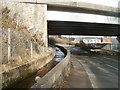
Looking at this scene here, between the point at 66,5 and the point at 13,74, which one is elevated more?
the point at 66,5

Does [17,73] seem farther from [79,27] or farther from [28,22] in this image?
[79,27]

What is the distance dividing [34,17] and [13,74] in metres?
10.8

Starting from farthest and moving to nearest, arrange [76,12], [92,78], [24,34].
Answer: [76,12], [24,34], [92,78]

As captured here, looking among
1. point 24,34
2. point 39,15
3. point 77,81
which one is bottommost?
point 77,81

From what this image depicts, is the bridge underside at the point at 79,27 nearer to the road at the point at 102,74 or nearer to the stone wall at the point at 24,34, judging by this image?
the stone wall at the point at 24,34

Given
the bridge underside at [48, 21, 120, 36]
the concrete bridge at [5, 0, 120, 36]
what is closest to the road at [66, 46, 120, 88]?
the concrete bridge at [5, 0, 120, 36]

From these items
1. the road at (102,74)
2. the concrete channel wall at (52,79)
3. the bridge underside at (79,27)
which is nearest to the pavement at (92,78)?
the road at (102,74)

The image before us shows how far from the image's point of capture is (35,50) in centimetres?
1667

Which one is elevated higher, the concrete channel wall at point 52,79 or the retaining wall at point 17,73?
the concrete channel wall at point 52,79

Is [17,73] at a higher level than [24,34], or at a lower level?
lower

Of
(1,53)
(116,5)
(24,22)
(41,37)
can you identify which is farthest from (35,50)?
(116,5)

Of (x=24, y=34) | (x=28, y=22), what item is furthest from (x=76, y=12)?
(x=24, y=34)

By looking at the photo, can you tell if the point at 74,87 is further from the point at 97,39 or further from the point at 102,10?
the point at 97,39

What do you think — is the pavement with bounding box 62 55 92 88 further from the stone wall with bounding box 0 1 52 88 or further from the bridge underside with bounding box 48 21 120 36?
the bridge underside with bounding box 48 21 120 36
